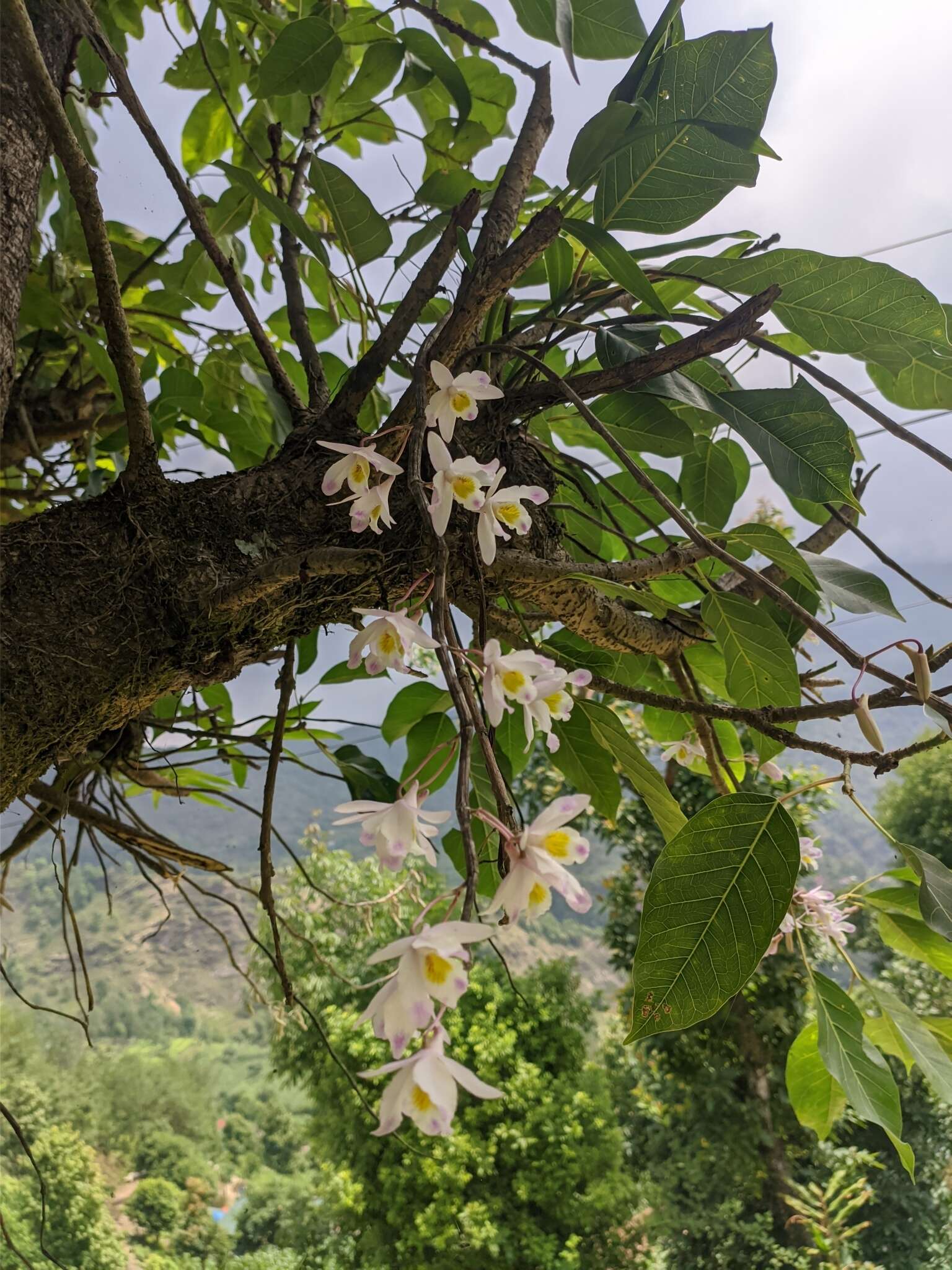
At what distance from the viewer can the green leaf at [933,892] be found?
0.30 m

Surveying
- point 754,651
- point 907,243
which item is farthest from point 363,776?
point 907,243

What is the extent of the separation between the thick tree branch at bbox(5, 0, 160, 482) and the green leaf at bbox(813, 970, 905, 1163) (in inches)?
18.5

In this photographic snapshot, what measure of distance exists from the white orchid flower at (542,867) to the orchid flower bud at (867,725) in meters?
0.11

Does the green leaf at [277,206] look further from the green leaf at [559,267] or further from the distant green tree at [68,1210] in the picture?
the distant green tree at [68,1210]

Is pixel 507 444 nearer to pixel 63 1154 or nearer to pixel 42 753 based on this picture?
pixel 42 753

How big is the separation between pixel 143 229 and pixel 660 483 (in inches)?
27.9

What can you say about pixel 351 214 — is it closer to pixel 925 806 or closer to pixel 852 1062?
pixel 852 1062

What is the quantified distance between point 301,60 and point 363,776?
18.9 inches

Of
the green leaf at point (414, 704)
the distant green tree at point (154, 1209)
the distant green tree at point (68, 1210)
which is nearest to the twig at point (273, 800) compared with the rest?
the green leaf at point (414, 704)

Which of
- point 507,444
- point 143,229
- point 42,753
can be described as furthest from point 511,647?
point 143,229

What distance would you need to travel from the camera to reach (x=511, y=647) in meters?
0.52

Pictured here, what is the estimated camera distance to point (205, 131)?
2.63 ft

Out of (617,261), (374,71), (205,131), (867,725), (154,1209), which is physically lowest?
(867,725)

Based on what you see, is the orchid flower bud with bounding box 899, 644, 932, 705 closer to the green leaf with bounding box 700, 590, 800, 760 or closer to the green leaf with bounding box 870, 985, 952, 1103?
the green leaf with bounding box 700, 590, 800, 760
